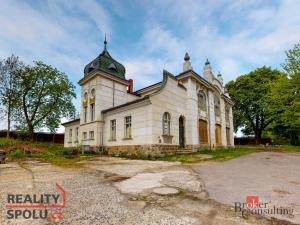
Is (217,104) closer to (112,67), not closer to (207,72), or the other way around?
(207,72)

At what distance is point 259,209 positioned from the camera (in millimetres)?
3738

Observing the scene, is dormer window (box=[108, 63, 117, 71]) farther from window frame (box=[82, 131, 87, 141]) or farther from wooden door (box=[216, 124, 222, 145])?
wooden door (box=[216, 124, 222, 145])

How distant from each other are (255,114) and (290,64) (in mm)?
13830

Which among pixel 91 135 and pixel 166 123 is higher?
pixel 166 123

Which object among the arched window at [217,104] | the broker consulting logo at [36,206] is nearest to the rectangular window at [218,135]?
the arched window at [217,104]

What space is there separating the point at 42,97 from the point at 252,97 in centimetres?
3406

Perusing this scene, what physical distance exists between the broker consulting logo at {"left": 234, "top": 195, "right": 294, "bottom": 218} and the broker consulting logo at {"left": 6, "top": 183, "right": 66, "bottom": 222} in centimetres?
322

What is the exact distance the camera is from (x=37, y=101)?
2877 cm

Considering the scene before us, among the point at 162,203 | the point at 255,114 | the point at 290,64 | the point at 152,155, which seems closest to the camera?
the point at 162,203

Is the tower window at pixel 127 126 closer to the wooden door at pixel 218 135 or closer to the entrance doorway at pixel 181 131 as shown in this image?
the entrance doorway at pixel 181 131

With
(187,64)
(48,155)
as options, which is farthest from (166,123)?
(48,155)

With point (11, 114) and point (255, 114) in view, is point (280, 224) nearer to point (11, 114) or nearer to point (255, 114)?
point (11, 114)

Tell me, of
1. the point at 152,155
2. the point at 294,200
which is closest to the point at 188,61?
the point at 152,155

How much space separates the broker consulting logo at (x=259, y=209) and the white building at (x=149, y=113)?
34.6ft
